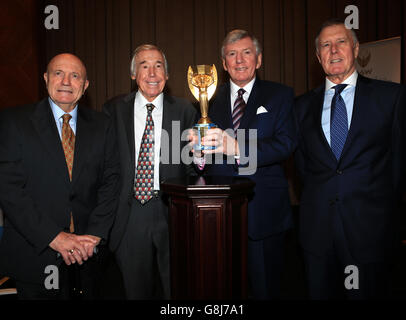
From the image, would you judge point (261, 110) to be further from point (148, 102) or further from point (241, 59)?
point (148, 102)

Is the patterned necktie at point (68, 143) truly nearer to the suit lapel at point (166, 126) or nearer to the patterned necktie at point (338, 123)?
the suit lapel at point (166, 126)

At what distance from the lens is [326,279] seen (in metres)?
1.99

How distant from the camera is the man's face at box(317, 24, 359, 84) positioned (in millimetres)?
2008

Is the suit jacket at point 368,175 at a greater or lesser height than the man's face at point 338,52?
lesser

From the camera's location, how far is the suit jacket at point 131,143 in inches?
83.7

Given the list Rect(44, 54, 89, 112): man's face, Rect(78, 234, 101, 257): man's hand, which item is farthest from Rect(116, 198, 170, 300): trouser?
Rect(44, 54, 89, 112): man's face

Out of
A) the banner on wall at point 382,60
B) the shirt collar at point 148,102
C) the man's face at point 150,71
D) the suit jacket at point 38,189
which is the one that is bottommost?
the suit jacket at point 38,189

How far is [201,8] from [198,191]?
518cm

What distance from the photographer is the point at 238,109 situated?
83.9 inches

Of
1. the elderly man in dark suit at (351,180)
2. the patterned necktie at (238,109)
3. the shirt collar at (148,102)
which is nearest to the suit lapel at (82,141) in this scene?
the shirt collar at (148,102)

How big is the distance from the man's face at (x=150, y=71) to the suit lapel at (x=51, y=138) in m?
0.61

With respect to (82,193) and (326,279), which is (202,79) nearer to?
(82,193)

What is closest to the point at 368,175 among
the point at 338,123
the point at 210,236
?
the point at 338,123

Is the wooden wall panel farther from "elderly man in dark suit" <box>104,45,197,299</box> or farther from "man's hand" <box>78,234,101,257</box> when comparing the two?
"man's hand" <box>78,234,101,257</box>
